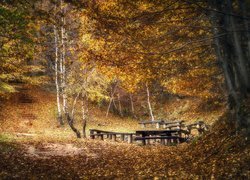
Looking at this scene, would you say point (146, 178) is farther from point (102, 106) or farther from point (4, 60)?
point (102, 106)

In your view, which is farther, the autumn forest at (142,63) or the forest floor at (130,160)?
the autumn forest at (142,63)

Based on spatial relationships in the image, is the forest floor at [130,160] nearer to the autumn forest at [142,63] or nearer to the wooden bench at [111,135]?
the autumn forest at [142,63]

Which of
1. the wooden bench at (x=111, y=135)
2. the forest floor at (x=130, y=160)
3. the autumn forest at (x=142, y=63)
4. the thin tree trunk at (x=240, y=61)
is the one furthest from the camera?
the wooden bench at (x=111, y=135)

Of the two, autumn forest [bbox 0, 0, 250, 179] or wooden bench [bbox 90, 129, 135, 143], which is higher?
autumn forest [bbox 0, 0, 250, 179]

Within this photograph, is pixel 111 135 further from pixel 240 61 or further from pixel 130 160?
pixel 240 61

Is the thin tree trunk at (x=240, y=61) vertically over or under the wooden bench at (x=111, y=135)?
over

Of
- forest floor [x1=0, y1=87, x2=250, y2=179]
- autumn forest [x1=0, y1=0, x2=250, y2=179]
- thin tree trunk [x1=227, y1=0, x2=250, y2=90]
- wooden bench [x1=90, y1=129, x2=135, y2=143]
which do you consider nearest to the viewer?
forest floor [x1=0, y1=87, x2=250, y2=179]

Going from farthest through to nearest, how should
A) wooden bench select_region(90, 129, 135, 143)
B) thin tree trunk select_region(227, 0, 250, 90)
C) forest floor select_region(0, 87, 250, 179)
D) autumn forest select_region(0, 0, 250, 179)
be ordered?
wooden bench select_region(90, 129, 135, 143)
thin tree trunk select_region(227, 0, 250, 90)
autumn forest select_region(0, 0, 250, 179)
forest floor select_region(0, 87, 250, 179)

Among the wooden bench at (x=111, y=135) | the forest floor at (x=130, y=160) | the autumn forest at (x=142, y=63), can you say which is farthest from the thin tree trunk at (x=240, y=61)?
the wooden bench at (x=111, y=135)

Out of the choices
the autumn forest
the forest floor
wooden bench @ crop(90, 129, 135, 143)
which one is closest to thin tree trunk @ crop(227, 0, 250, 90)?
the autumn forest

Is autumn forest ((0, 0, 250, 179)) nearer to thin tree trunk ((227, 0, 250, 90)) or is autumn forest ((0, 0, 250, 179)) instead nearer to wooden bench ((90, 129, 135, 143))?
thin tree trunk ((227, 0, 250, 90))

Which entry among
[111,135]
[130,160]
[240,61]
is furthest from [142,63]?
[111,135]

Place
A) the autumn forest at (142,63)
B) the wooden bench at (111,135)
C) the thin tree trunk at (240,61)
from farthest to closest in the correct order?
1. the wooden bench at (111,135)
2. the thin tree trunk at (240,61)
3. the autumn forest at (142,63)

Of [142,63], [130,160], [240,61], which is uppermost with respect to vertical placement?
[142,63]
